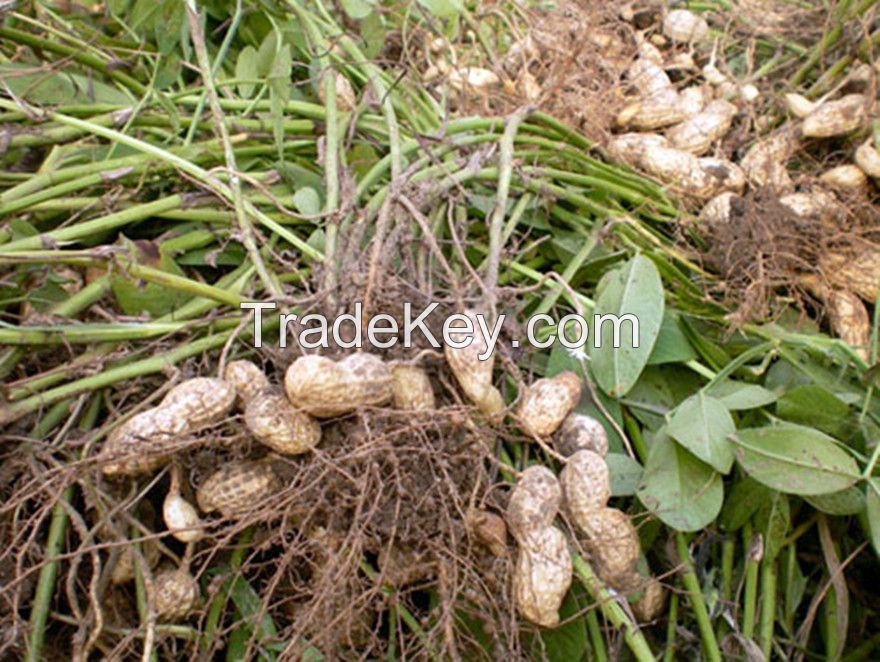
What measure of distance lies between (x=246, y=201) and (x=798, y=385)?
0.66 meters

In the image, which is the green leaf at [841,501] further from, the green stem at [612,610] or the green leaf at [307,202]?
the green leaf at [307,202]

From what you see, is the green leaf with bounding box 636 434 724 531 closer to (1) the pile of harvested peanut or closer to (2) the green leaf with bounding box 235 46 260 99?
(1) the pile of harvested peanut

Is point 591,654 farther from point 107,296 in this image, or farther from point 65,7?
point 65,7

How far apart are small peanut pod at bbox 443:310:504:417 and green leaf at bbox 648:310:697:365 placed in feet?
0.83

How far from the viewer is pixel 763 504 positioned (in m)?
0.95

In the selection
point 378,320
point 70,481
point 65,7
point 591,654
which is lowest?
point 591,654

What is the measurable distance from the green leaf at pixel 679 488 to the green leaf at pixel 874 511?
0.14 metres

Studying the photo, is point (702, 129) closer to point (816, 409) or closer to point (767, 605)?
point (816, 409)

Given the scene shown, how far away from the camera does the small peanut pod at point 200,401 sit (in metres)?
0.80

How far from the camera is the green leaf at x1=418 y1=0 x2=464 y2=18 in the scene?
1313mm

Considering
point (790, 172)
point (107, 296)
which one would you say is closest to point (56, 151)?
point (107, 296)

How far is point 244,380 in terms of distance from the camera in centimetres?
84

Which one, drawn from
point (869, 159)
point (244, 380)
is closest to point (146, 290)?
point (244, 380)

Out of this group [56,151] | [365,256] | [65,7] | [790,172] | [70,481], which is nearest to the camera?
[70,481]
